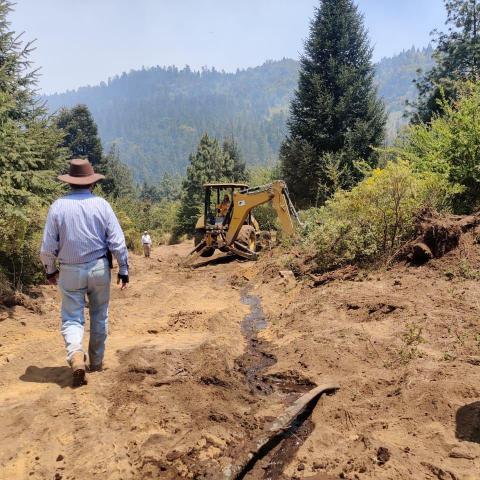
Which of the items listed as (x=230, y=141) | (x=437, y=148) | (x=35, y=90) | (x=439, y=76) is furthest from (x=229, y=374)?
(x=230, y=141)

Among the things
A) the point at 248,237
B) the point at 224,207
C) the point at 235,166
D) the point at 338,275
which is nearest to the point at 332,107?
the point at 224,207

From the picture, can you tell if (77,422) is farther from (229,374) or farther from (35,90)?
(35,90)

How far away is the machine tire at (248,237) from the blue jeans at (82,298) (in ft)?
33.1

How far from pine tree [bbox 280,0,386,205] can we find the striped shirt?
57.0ft

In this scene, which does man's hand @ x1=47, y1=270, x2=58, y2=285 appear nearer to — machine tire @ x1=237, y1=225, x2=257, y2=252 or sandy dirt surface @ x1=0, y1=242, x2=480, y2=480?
sandy dirt surface @ x1=0, y1=242, x2=480, y2=480

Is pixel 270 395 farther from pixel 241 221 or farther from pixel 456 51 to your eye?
pixel 456 51

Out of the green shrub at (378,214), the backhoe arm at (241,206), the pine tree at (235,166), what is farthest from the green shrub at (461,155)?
the pine tree at (235,166)

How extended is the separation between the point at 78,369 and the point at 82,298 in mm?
691

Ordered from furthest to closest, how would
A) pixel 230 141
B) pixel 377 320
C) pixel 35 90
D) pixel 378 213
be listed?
1. pixel 230 141
2. pixel 35 90
3. pixel 378 213
4. pixel 377 320

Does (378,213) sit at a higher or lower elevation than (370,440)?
higher

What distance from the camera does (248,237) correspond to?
48.2 ft

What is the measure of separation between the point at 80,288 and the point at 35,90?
39.0 ft

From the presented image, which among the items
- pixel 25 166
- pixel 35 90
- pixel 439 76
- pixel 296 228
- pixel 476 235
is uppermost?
pixel 439 76

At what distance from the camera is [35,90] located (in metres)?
14.0
